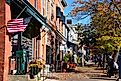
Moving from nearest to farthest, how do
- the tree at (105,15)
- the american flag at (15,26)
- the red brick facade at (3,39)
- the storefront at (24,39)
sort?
the red brick facade at (3,39) < the american flag at (15,26) < the storefront at (24,39) < the tree at (105,15)

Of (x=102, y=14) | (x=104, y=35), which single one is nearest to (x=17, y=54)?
(x=102, y=14)

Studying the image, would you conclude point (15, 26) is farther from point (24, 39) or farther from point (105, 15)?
point (105, 15)

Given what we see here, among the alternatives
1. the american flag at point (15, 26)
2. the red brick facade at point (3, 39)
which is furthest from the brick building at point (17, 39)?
the american flag at point (15, 26)

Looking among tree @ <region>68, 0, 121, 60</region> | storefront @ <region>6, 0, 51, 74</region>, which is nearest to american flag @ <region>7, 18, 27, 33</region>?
storefront @ <region>6, 0, 51, 74</region>

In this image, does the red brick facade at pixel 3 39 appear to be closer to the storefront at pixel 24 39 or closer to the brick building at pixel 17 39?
the brick building at pixel 17 39

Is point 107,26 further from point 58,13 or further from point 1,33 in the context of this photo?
point 1,33

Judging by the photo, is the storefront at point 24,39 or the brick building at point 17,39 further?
the storefront at point 24,39

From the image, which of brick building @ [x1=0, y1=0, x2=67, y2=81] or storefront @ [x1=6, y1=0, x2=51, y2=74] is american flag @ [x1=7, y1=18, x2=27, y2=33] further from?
storefront @ [x1=6, y1=0, x2=51, y2=74]

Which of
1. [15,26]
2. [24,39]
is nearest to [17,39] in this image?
[24,39]

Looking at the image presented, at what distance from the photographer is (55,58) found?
44.4 meters

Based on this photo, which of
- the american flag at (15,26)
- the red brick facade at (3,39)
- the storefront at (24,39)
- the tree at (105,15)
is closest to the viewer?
the red brick facade at (3,39)

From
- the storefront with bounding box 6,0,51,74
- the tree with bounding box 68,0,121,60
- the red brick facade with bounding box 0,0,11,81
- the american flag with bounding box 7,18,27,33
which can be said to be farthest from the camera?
the tree with bounding box 68,0,121,60

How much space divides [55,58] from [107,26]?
11.8 meters

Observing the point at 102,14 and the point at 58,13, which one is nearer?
the point at 102,14
